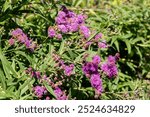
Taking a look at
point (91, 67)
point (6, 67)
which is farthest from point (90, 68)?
point (6, 67)

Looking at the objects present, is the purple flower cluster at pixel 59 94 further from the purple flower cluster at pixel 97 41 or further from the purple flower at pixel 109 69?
the purple flower cluster at pixel 97 41

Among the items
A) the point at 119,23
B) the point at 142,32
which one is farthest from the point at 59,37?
the point at 142,32

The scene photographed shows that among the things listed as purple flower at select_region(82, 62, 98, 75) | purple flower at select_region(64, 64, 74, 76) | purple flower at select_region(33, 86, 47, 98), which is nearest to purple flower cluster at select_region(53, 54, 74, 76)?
purple flower at select_region(64, 64, 74, 76)

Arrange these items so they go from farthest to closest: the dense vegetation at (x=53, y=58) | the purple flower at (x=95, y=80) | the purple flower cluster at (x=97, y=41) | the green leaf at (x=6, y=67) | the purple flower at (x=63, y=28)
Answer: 1. the purple flower cluster at (x=97, y=41)
2. the purple flower at (x=63, y=28)
3. the purple flower at (x=95, y=80)
4. the dense vegetation at (x=53, y=58)
5. the green leaf at (x=6, y=67)

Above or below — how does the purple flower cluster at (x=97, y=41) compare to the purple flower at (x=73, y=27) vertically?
below

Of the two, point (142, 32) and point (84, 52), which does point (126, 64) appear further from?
point (84, 52)

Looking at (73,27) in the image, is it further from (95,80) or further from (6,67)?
(6,67)

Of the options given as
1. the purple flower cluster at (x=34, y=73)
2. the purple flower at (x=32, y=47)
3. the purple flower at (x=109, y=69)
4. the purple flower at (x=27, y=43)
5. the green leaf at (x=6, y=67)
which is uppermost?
the purple flower at (x=27, y=43)

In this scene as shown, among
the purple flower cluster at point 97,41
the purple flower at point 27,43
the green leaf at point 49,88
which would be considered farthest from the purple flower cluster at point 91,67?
the purple flower at point 27,43
